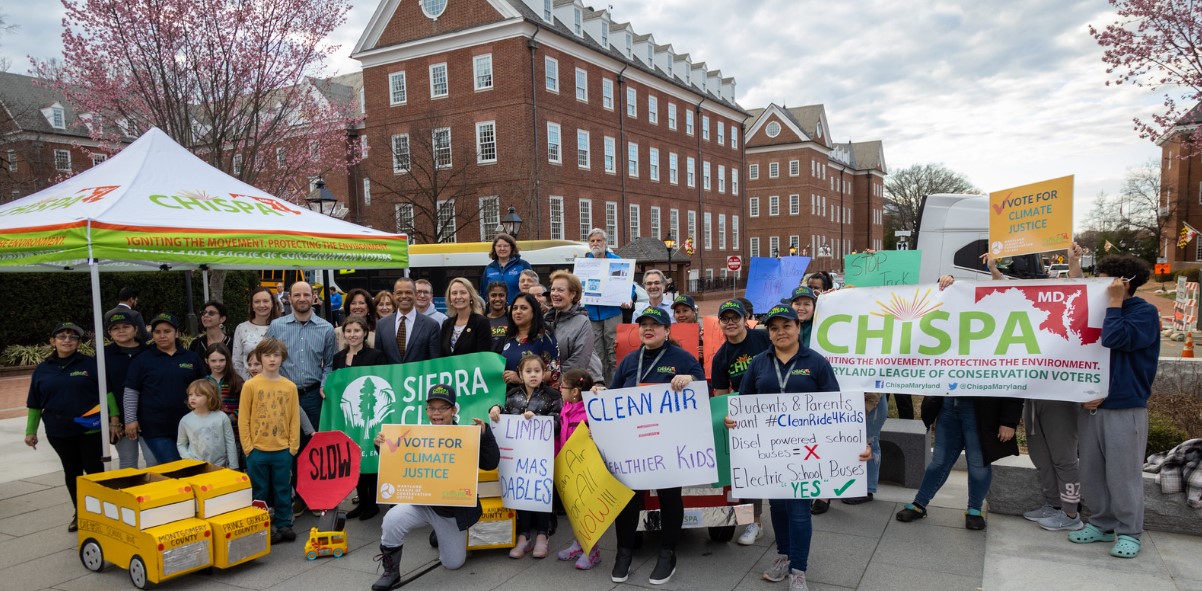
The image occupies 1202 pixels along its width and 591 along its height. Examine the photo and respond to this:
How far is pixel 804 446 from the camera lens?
4727 millimetres

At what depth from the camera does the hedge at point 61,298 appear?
58.1ft

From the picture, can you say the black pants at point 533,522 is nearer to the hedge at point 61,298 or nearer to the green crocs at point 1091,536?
the green crocs at point 1091,536

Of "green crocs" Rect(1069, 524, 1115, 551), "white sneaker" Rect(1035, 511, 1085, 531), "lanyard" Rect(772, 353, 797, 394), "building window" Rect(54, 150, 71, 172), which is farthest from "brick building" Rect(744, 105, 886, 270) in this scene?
"lanyard" Rect(772, 353, 797, 394)

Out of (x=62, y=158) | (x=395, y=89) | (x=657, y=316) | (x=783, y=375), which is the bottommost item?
Result: (x=783, y=375)

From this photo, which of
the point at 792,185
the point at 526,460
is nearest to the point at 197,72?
the point at 526,460

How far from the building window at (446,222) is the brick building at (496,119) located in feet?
0.25

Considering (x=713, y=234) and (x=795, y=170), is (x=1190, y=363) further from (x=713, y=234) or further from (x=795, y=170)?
(x=795, y=170)

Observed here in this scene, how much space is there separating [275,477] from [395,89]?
34145mm

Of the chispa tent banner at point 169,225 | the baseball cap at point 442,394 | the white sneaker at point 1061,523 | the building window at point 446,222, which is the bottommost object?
the white sneaker at point 1061,523

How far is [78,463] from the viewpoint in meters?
6.20

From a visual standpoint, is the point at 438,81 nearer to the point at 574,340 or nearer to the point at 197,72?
the point at 197,72

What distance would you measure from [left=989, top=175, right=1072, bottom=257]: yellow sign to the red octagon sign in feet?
18.4

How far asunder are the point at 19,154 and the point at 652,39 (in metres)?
35.0

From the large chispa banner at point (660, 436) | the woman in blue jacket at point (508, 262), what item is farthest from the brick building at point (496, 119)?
the large chispa banner at point (660, 436)
